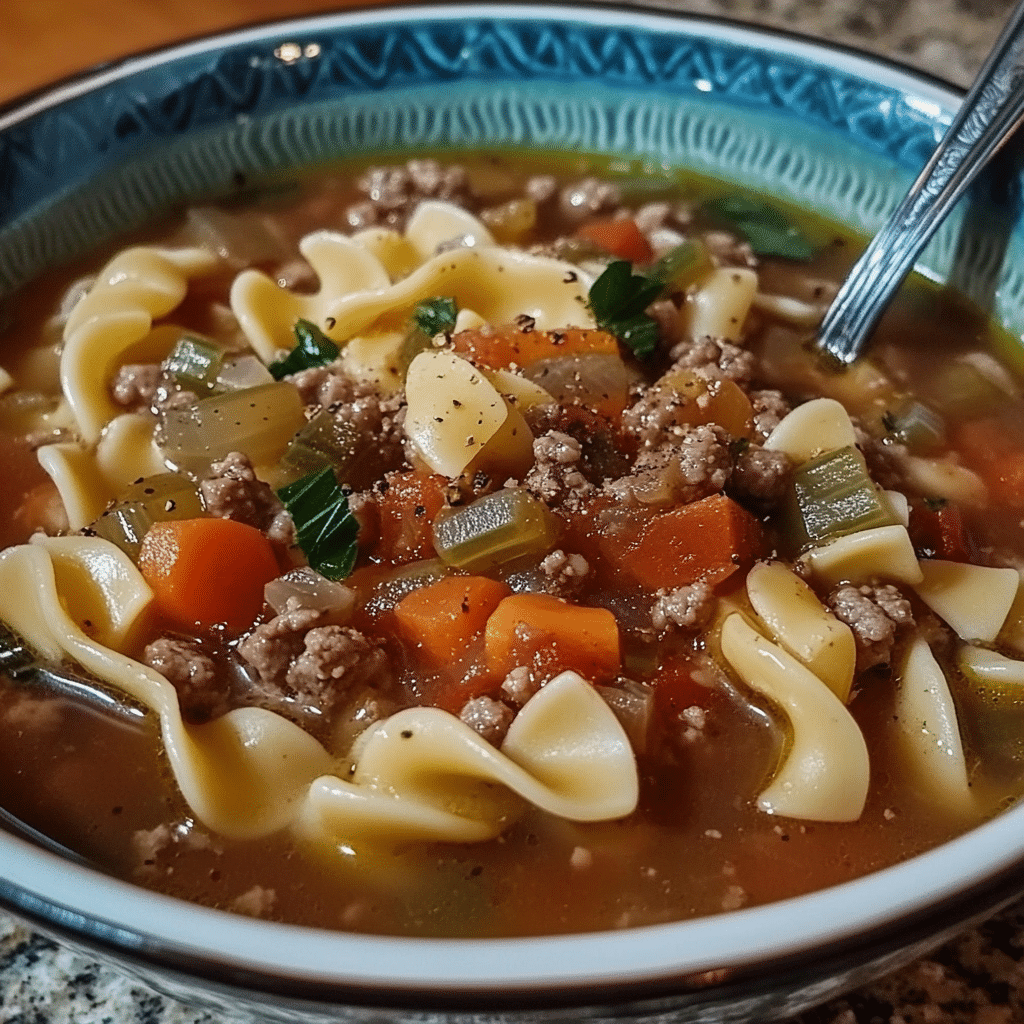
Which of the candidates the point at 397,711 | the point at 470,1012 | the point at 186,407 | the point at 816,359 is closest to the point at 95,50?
the point at 186,407

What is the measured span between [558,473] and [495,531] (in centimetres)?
33

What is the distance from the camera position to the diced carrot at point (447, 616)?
3.20m

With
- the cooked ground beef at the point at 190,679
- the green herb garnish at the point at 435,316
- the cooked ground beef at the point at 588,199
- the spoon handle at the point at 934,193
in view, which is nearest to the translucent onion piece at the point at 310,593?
the cooked ground beef at the point at 190,679

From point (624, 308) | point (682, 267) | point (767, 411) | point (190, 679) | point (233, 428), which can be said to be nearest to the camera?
point (190, 679)

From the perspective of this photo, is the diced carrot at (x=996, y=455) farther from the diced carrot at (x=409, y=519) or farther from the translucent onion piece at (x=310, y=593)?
the translucent onion piece at (x=310, y=593)

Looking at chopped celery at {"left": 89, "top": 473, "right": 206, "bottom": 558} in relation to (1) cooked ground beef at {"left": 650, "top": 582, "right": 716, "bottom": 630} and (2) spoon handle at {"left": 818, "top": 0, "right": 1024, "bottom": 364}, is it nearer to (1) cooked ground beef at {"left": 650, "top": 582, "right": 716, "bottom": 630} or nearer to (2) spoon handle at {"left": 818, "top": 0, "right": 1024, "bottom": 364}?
(1) cooked ground beef at {"left": 650, "top": 582, "right": 716, "bottom": 630}

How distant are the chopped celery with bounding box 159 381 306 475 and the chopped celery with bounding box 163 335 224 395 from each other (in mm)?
340

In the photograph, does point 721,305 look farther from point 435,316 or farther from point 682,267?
point 435,316

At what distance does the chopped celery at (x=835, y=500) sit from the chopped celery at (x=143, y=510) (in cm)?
194

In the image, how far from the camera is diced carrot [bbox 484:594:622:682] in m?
3.10

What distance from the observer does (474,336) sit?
3982mm

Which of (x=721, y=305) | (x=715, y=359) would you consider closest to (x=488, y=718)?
(x=715, y=359)

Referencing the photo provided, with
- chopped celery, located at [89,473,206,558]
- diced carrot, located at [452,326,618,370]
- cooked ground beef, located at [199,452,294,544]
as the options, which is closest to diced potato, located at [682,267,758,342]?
diced carrot, located at [452,326,618,370]

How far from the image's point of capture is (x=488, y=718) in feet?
9.96
